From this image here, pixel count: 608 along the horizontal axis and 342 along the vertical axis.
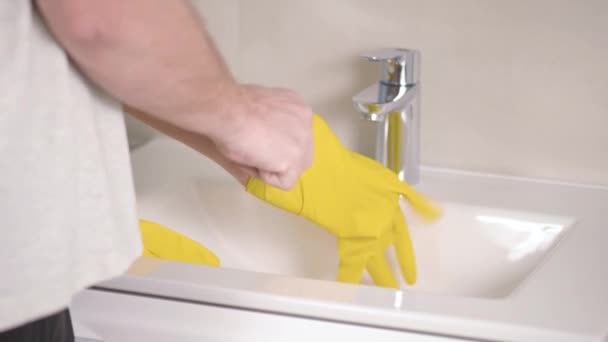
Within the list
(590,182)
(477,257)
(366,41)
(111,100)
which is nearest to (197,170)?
(366,41)

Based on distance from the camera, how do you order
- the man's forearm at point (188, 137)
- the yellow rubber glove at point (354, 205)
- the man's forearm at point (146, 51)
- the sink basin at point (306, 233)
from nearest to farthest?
the man's forearm at point (146, 51) → the man's forearm at point (188, 137) → the yellow rubber glove at point (354, 205) → the sink basin at point (306, 233)

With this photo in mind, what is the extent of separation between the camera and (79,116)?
1.74 feet

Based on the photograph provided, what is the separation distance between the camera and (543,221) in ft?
3.28

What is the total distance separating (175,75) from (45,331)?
23 cm

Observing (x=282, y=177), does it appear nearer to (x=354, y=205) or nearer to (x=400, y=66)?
(x=354, y=205)

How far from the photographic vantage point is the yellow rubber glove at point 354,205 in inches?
35.1

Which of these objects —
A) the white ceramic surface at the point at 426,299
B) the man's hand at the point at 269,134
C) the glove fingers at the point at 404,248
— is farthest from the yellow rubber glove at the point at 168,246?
the man's hand at the point at 269,134

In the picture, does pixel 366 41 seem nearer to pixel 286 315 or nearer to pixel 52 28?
pixel 286 315

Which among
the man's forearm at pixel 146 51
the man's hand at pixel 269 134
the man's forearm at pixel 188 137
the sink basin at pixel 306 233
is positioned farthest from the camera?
the sink basin at pixel 306 233

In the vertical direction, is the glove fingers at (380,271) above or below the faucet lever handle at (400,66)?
below

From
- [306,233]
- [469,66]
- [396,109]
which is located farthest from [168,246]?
[469,66]

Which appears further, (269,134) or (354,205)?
(354,205)

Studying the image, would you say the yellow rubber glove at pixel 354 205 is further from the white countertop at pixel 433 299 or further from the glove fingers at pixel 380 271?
the white countertop at pixel 433 299

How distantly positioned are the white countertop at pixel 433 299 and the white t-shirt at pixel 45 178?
26 cm
